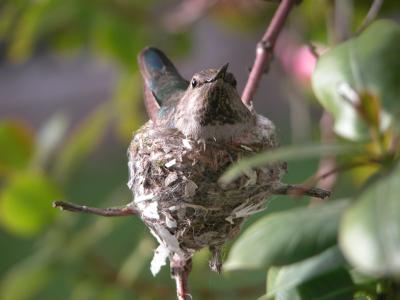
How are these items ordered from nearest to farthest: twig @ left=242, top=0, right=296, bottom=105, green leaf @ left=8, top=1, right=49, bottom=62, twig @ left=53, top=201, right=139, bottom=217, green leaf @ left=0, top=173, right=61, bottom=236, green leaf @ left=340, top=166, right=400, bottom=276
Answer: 1. green leaf @ left=340, top=166, right=400, bottom=276
2. twig @ left=53, top=201, right=139, bottom=217
3. twig @ left=242, top=0, right=296, bottom=105
4. green leaf @ left=0, top=173, right=61, bottom=236
5. green leaf @ left=8, top=1, right=49, bottom=62

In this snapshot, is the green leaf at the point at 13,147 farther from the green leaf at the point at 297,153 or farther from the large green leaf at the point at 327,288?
the green leaf at the point at 297,153

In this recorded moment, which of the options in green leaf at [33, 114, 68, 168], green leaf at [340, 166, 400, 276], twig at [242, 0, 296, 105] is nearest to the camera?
green leaf at [340, 166, 400, 276]

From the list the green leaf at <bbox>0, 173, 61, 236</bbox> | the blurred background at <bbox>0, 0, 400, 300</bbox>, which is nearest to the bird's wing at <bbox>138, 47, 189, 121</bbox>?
the blurred background at <bbox>0, 0, 400, 300</bbox>

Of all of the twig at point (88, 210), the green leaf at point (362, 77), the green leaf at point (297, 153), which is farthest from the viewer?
the twig at point (88, 210)

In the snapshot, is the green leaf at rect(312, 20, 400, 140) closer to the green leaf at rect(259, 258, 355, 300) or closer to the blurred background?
the green leaf at rect(259, 258, 355, 300)

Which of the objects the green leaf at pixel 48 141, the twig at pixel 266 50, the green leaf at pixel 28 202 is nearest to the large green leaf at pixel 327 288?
the twig at pixel 266 50

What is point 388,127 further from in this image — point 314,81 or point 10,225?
point 10,225
